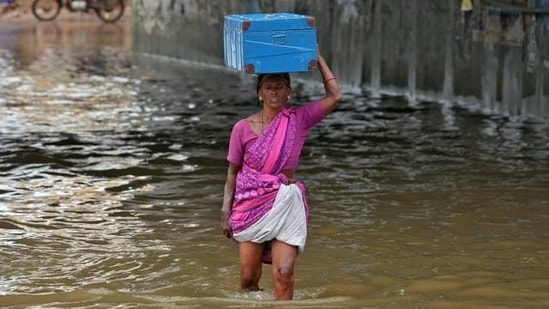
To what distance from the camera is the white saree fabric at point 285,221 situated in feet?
20.2

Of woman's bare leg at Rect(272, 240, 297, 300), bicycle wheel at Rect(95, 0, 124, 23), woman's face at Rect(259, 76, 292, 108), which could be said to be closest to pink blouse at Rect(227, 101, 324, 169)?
woman's face at Rect(259, 76, 292, 108)

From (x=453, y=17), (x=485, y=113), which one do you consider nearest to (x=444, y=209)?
(x=485, y=113)

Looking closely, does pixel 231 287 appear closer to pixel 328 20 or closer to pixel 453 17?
pixel 453 17

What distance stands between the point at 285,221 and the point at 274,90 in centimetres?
70

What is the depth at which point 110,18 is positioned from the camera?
127 feet

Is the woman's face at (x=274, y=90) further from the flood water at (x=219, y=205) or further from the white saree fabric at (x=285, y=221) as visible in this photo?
the flood water at (x=219, y=205)

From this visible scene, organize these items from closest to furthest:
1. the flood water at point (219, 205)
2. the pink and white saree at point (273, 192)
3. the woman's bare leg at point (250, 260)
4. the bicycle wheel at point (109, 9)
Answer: the pink and white saree at point (273, 192) → the woman's bare leg at point (250, 260) → the flood water at point (219, 205) → the bicycle wheel at point (109, 9)

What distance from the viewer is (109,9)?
38.9 m

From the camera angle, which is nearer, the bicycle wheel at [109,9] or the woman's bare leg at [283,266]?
the woman's bare leg at [283,266]

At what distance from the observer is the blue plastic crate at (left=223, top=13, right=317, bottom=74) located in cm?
603

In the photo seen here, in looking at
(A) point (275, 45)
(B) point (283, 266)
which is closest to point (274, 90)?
(A) point (275, 45)

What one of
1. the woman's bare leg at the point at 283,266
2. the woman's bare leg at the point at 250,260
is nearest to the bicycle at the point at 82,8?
the woman's bare leg at the point at 250,260

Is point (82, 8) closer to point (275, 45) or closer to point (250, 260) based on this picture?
point (250, 260)

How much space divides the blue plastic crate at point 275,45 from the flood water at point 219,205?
4.32ft
